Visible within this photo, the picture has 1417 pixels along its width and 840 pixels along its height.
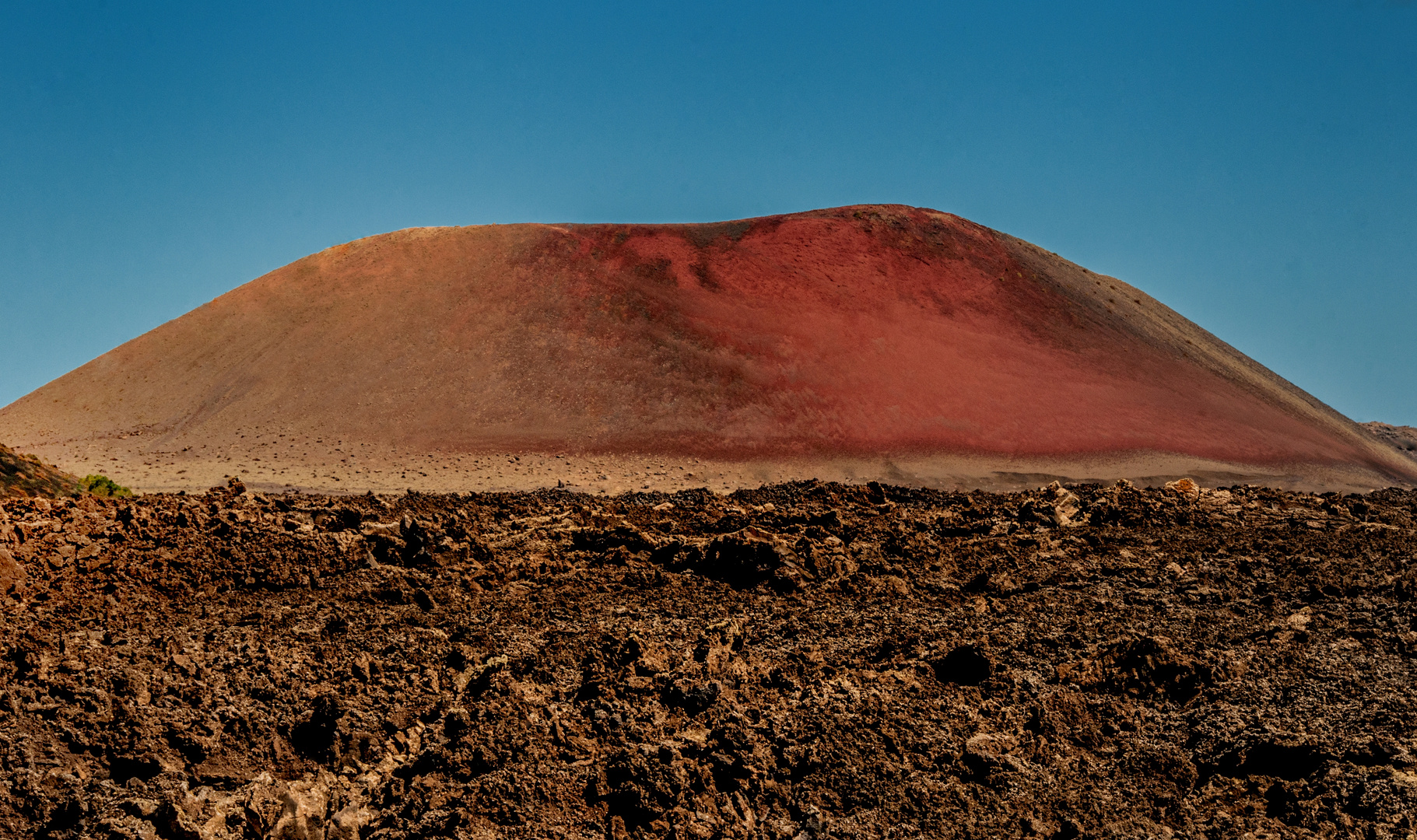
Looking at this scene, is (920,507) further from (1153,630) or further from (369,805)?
(369,805)

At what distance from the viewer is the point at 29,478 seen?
1491 cm

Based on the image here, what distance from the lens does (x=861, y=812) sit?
17.4 ft

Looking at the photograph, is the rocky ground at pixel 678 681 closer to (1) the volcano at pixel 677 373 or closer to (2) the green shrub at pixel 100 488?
(2) the green shrub at pixel 100 488

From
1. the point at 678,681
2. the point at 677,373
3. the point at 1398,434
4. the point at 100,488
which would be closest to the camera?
the point at 678,681

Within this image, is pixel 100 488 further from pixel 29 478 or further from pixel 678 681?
pixel 678 681

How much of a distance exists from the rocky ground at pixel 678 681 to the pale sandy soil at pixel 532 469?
41.8 feet

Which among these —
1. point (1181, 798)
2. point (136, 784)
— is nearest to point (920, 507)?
point (1181, 798)

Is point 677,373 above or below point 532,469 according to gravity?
above

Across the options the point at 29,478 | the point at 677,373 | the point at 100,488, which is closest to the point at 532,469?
the point at 677,373

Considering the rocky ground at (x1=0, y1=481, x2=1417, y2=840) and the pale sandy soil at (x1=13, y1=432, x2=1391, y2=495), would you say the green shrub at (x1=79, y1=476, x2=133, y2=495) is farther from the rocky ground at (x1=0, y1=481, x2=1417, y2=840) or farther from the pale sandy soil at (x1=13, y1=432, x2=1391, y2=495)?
the rocky ground at (x1=0, y1=481, x2=1417, y2=840)

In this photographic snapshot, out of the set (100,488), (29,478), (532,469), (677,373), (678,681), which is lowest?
(678,681)

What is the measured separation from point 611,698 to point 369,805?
155 cm

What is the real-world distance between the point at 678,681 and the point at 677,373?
23.2 m

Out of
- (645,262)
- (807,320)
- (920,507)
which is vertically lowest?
(920,507)
